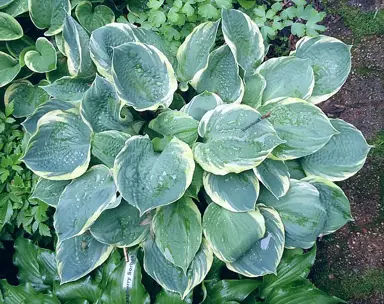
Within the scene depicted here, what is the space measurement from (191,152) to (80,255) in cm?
54

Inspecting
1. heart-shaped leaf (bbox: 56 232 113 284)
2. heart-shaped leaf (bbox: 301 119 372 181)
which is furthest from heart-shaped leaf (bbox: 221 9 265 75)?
heart-shaped leaf (bbox: 56 232 113 284)

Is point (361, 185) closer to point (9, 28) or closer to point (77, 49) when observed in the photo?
point (77, 49)

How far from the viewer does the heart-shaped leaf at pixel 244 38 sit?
1718 millimetres

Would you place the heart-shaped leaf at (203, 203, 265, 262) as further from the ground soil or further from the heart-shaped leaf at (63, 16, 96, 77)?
the heart-shaped leaf at (63, 16, 96, 77)

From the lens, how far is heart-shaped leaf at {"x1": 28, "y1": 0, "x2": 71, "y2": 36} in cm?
187

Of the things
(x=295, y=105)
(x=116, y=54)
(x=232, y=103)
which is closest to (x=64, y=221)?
(x=116, y=54)

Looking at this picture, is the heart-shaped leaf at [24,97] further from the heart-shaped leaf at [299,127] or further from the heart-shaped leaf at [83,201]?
the heart-shaped leaf at [299,127]

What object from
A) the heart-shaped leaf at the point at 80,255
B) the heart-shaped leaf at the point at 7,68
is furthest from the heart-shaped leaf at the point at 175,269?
the heart-shaped leaf at the point at 7,68

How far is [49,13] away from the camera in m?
1.90

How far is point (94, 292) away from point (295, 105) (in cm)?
95

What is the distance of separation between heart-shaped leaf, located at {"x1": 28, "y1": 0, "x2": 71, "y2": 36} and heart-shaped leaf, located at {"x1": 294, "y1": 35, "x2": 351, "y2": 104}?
92 cm

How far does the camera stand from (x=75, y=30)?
5.57 ft

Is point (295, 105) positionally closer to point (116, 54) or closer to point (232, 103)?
point (232, 103)

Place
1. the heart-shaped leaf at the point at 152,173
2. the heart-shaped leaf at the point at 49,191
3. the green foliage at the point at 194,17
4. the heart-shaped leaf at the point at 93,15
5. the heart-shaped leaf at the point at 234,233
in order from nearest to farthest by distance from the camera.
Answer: the heart-shaped leaf at the point at 152,173
the heart-shaped leaf at the point at 234,233
the heart-shaped leaf at the point at 49,191
the green foliage at the point at 194,17
the heart-shaped leaf at the point at 93,15
